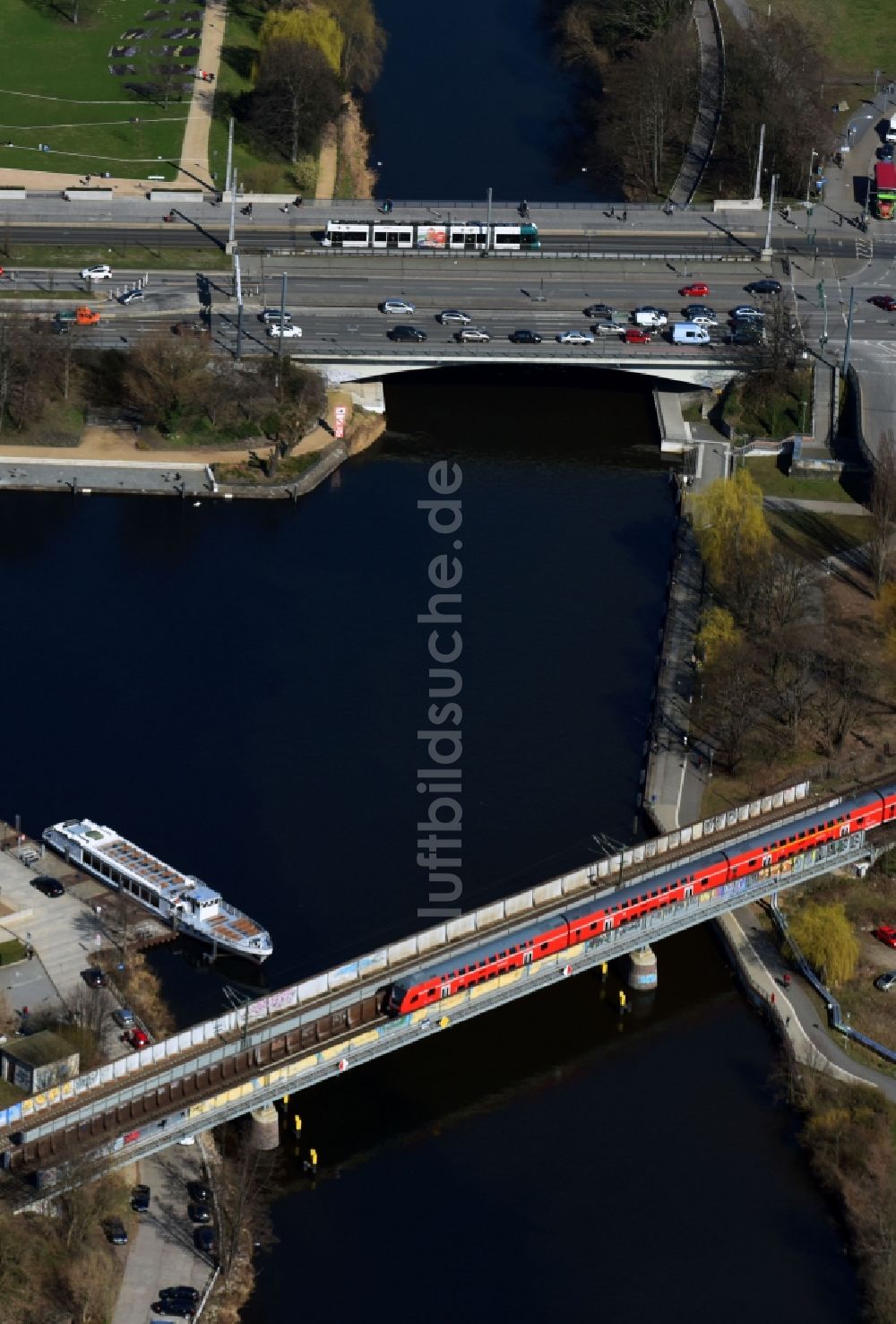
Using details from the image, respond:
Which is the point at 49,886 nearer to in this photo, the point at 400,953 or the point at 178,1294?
the point at 400,953

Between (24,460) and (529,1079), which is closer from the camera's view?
(529,1079)

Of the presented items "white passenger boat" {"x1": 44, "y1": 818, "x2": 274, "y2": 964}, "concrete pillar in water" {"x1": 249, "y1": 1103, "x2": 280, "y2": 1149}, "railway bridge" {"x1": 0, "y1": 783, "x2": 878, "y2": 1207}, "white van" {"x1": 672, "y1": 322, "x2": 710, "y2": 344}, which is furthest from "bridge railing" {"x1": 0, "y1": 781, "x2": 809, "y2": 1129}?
"white van" {"x1": 672, "y1": 322, "x2": 710, "y2": 344}

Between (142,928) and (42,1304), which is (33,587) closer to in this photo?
(142,928)

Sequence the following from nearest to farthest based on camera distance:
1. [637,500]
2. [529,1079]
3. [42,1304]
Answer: [42,1304] → [529,1079] → [637,500]

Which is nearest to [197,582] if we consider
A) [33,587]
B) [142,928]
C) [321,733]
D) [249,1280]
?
[33,587]

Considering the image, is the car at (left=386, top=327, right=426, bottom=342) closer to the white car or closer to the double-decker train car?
the white car

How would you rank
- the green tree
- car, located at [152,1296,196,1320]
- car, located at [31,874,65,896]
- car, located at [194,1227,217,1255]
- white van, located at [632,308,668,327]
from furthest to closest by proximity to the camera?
white van, located at [632,308,668,327], car, located at [31,874,65,896], the green tree, car, located at [194,1227,217,1255], car, located at [152,1296,196,1320]
